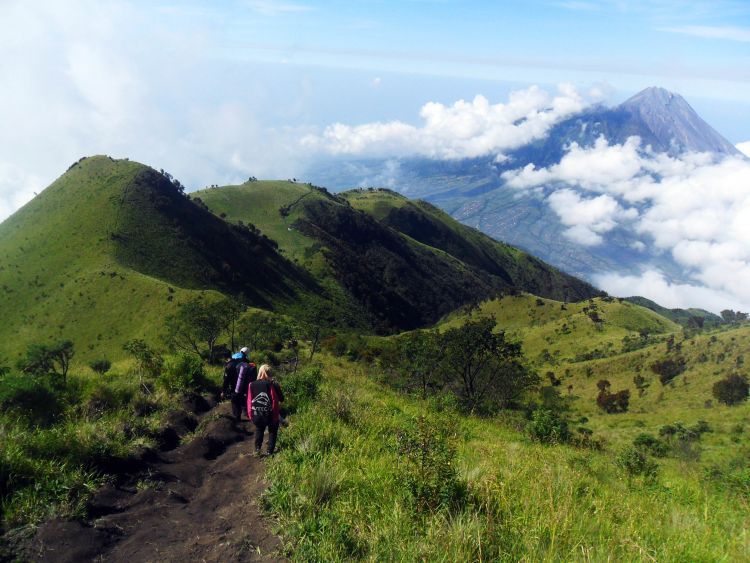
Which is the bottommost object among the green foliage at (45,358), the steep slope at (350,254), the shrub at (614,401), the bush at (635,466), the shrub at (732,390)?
the shrub at (614,401)

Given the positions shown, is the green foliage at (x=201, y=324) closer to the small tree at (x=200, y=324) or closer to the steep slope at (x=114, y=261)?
the small tree at (x=200, y=324)

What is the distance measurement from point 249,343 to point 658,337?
7839 centimetres

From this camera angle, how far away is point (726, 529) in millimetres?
5461

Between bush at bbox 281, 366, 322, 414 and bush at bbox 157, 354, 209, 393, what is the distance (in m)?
2.40

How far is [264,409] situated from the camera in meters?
8.12

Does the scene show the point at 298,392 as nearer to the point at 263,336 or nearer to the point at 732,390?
the point at 263,336

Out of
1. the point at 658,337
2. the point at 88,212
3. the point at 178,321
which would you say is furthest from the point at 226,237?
the point at 658,337

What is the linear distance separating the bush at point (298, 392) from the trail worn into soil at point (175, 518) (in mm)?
2460

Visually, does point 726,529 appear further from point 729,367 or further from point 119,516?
point 729,367

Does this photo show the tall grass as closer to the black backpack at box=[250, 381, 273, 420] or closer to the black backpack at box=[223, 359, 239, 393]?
the black backpack at box=[250, 381, 273, 420]

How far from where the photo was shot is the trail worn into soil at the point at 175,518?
192 inches

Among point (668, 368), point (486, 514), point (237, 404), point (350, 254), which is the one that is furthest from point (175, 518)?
point (350, 254)

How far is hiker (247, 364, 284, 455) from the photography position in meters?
8.02

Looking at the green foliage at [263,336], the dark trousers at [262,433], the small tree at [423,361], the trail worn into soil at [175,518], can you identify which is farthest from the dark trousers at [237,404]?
the green foliage at [263,336]
